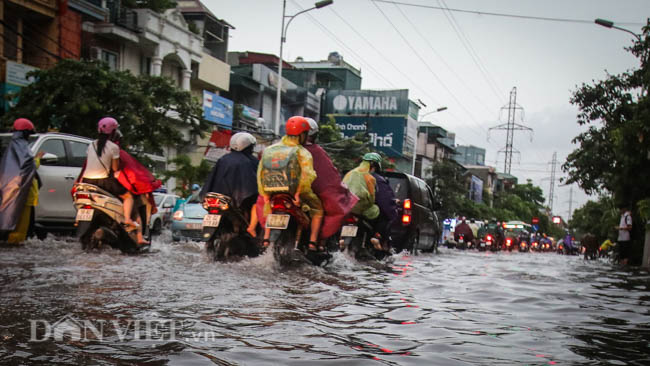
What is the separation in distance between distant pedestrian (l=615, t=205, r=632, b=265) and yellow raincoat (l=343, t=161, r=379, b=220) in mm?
8481

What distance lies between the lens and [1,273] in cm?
578

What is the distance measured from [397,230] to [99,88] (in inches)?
387

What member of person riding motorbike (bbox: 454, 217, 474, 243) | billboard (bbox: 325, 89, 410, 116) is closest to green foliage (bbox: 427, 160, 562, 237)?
person riding motorbike (bbox: 454, 217, 474, 243)

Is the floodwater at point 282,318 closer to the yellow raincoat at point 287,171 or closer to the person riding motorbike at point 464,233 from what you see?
the yellow raincoat at point 287,171

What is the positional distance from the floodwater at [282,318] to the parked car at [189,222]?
26.4ft

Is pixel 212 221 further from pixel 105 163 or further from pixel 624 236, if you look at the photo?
pixel 624 236

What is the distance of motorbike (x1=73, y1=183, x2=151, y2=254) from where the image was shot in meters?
7.96

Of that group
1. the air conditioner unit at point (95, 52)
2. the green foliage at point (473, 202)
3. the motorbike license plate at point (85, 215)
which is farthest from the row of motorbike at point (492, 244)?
the motorbike license plate at point (85, 215)

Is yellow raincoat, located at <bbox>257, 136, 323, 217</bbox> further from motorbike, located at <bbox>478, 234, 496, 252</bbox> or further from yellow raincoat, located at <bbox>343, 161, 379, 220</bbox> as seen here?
motorbike, located at <bbox>478, 234, 496, 252</bbox>

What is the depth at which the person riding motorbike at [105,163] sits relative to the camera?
8148 millimetres

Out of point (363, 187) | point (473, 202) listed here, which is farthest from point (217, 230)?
point (473, 202)

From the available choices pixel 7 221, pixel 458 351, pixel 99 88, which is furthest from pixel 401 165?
pixel 458 351

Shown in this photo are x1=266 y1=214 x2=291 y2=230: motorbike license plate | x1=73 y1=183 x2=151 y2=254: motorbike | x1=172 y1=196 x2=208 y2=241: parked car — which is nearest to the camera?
x1=266 y1=214 x2=291 y2=230: motorbike license plate

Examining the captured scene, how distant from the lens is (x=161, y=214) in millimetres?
19484
